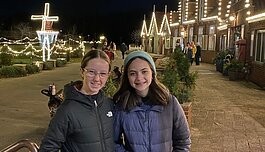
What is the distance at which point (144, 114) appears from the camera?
2.81 meters

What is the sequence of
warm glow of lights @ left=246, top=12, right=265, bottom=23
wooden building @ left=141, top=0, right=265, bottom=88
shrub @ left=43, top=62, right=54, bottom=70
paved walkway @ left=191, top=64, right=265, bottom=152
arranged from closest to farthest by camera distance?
paved walkway @ left=191, top=64, right=265, bottom=152, warm glow of lights @ left=246, top=12, right=265, bottom=23, wooden building @ left=141, top=0, right=265, bottom=88, shrub @ left=43, top=62, right=54, bottom=70

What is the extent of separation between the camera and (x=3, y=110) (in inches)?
419

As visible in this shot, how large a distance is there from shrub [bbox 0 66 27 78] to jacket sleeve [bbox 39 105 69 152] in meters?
17.9

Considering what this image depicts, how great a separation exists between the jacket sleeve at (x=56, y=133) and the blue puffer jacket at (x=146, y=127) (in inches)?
15.0

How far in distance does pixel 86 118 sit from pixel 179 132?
2.26 feet

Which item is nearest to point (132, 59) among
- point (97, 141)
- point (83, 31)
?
point (97, 141)

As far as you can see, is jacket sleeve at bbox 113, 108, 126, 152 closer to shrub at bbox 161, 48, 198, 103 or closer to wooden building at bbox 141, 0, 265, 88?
shrub at bbox 161, 48, 198, 103

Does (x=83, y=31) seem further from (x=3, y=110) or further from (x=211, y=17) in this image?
(x=3, y=110)

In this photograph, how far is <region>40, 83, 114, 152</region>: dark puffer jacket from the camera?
8.45ft

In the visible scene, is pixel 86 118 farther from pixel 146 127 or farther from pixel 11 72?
pixel 11 72

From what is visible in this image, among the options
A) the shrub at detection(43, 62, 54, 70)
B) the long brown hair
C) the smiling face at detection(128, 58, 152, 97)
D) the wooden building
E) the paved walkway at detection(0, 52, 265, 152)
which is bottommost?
the paved walkway at detection(0, 52, 265, 152)

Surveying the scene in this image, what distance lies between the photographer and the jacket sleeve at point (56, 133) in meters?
2.56

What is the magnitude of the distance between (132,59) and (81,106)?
0.51 metres

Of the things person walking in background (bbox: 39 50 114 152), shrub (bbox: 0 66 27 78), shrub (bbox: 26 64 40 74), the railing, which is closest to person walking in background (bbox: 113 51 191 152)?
person walking in background (bbox: 39 50 114 152)
